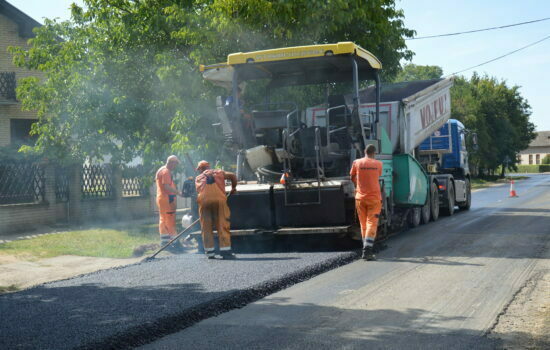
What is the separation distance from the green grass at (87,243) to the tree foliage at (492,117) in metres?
37.0

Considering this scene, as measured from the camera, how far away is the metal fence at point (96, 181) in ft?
56.4

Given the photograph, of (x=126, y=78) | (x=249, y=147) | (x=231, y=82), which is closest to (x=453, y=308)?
(x=249, y=147)

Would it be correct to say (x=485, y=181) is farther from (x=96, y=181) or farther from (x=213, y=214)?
(x=213, y=214)

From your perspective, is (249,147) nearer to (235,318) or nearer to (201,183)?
(201,183)

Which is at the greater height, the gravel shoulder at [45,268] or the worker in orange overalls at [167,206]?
the worker in orange overalls at [167,206]

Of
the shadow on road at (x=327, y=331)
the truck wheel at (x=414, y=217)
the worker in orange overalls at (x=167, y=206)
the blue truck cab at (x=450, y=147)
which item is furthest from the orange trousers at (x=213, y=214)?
the blue truck cab at (x=450, y=147)

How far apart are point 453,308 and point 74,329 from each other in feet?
10.9

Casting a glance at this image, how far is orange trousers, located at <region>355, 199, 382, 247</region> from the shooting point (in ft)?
29.3

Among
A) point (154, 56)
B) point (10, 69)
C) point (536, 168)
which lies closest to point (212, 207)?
point (154, 56)

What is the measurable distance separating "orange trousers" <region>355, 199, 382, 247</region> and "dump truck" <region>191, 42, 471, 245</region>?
12.3 inches

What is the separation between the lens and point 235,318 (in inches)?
227

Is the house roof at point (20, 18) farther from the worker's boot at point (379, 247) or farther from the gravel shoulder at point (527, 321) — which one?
the gravel shoulder at point (527, 321)

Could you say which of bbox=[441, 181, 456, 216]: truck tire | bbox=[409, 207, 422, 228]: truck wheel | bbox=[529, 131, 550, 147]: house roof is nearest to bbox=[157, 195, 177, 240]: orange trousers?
bbox=[409, 207, 422, 228]: truck wheel

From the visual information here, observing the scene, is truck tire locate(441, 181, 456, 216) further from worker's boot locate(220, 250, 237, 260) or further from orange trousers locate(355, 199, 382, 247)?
worker's boot locate(220, 250, 237, 260)
